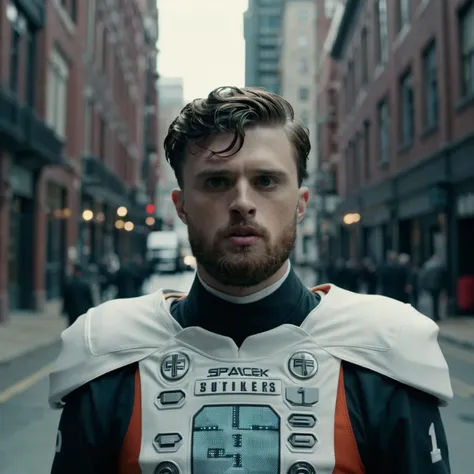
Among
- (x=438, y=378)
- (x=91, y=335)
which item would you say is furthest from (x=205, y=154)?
(x=438, y=378)

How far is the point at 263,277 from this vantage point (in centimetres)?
191

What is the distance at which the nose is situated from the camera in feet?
6.10

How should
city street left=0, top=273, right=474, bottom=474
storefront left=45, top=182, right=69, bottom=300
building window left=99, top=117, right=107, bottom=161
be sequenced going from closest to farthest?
city street left=0, top=273, right=474, bottom=474, storefront left=45, top=182, right=69, bottom=300, building window left=99, top=117, right=107, bottom=161

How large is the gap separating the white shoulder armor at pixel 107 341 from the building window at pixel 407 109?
78.2 feet

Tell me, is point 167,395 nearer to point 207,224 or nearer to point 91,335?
point 91,335

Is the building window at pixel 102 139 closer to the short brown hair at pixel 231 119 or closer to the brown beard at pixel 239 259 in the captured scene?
the short brown hair at pixel 231 119

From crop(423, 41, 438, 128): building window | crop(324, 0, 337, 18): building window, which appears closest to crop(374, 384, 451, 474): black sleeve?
crop(423, 41, 438, 128): building window

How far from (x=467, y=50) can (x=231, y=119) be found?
18776mm

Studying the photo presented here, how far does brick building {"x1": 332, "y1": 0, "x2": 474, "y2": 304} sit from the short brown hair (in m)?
16.8

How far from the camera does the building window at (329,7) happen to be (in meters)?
64.9

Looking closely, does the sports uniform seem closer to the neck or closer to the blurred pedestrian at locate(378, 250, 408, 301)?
the neck

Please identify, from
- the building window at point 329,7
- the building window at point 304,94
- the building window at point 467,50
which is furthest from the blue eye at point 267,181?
the building window at point 304,94

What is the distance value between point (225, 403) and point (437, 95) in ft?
69.4

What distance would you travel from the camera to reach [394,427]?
1.80 metres
